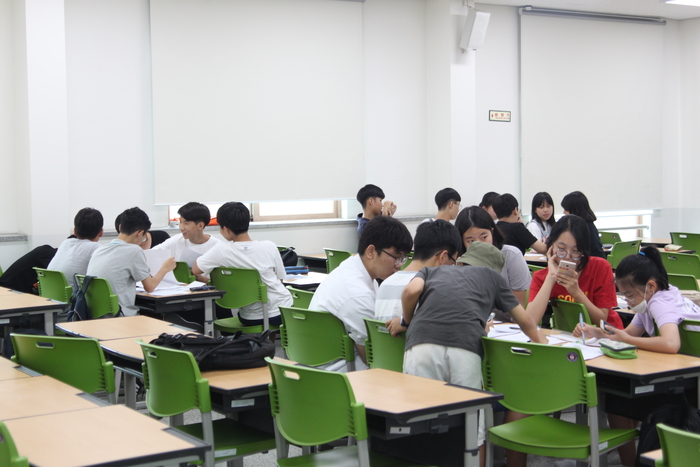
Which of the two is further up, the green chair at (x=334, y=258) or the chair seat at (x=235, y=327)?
the green chair at (x=334, y=258)

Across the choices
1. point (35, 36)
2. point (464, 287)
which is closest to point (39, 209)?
point (35, 36)

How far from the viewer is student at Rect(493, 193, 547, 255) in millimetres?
5199

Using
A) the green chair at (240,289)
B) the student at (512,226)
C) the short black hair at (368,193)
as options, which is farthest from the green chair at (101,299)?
the short black hair at (368,193)

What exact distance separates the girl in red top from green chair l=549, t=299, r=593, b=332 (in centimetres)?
7

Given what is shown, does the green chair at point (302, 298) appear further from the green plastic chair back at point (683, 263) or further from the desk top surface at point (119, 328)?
the green plastic chair back at point (683, 263)

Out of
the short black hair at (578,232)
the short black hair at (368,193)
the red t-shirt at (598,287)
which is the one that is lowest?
the red t-shirt at (598,287)

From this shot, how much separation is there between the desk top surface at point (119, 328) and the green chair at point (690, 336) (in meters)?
2.15

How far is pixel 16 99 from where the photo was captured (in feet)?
21.3

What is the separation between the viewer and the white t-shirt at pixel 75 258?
495 centimetres

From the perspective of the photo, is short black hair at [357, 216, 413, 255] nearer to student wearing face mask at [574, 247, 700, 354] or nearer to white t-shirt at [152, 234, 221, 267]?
student wearing face mask at [574, 247, 700, 354]

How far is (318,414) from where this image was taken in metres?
2.14

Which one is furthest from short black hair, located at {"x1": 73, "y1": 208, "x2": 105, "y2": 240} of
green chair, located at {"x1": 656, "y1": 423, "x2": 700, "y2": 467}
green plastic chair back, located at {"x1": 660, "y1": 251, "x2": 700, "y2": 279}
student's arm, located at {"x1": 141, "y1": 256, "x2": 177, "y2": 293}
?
green plastic chair back, located at {"x1": 660, "y1": 251, "x2": 700, "y2": 279}

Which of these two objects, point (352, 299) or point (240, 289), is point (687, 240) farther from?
point (352, 299)

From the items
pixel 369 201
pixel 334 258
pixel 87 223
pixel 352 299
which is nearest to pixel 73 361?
pixel 352 299
